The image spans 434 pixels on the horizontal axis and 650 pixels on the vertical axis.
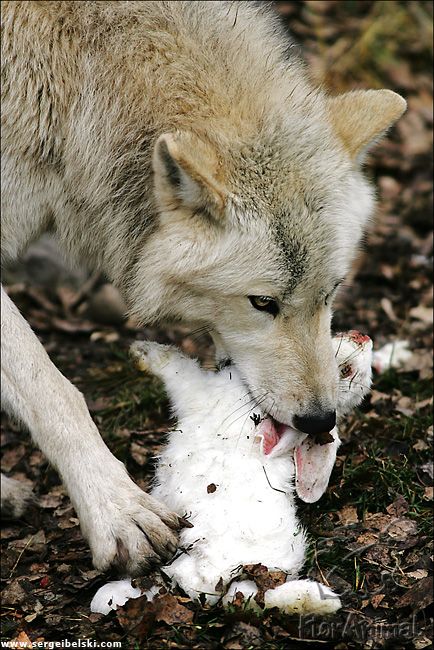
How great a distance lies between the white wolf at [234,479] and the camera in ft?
11.1

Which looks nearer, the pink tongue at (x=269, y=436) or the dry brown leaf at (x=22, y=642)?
the dry brown leaf at (x=22, y=642)

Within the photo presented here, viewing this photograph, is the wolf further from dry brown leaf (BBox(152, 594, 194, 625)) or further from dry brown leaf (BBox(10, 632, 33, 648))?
dry brown leaf (BBox(10, 632, 33, 648))

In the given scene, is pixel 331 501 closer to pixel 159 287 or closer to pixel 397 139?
pixel 159 287

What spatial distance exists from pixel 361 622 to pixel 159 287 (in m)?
1.68

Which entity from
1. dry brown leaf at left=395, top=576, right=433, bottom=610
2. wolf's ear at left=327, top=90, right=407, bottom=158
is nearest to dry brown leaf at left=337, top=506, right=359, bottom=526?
dry brown leaf at left=395, top=576, right=433, bottom=610

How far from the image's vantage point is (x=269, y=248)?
3.85 metres

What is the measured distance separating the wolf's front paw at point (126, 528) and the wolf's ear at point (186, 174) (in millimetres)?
1194

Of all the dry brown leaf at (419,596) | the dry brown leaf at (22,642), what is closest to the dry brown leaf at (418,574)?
the dry brown leaf at (419,596)

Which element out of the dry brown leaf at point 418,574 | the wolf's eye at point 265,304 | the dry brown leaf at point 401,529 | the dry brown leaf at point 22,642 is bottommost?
the dry brown leaf at point 22,642

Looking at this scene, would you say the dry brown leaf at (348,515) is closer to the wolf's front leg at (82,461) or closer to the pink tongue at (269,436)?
the pink tongue at (269,436)

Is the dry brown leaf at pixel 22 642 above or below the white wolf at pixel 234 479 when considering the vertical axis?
below

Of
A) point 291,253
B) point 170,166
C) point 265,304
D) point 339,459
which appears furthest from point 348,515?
point 170,166

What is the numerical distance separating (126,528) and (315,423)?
879mm

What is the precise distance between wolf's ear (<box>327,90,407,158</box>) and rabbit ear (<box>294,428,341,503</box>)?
4.44 feet
